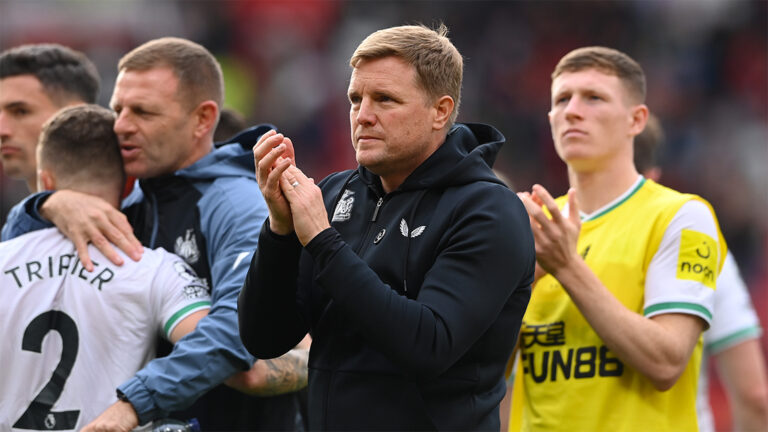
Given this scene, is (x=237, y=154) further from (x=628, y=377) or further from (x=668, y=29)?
(x=668, y=29)

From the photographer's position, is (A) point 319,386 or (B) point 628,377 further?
(B) point 628,377

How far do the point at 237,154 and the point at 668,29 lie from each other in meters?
12.8

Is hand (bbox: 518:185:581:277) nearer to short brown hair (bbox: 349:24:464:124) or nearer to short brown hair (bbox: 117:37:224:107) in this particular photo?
short brown hair (bbox: 349:24:464:124)

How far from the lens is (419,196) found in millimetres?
3084

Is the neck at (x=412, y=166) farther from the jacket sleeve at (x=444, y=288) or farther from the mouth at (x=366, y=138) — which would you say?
the jacket sleeve at (x=444, y=288)

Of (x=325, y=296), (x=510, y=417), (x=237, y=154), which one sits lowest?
(x=510, y=417)

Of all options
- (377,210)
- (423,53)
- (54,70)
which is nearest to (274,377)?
(377,210)

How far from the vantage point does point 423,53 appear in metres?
3.06

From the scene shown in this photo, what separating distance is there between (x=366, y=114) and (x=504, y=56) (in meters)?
12.7

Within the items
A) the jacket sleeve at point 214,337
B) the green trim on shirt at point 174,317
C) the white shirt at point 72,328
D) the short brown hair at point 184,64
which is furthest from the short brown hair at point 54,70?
the green trim on shirt at point 174,317

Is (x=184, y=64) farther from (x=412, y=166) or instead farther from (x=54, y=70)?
(x=412, y=166)

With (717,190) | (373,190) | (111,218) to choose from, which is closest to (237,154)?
(111,218)

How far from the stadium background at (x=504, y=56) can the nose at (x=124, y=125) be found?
31.5ft

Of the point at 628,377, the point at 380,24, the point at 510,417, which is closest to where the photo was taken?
the point at 628,377
